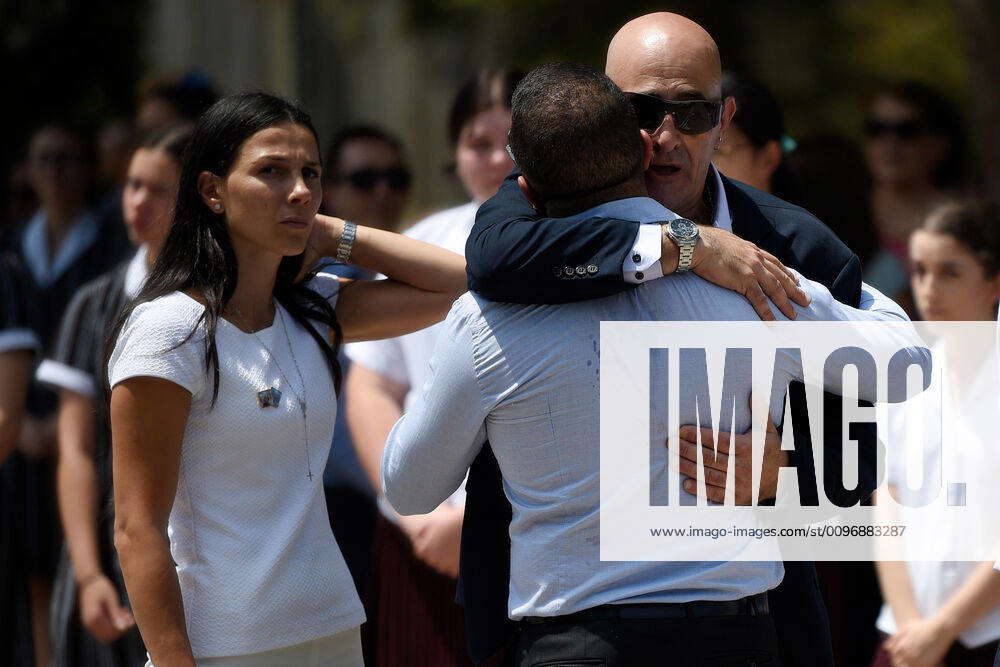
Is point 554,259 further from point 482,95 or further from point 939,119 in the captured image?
point 939,119

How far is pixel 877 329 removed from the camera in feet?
7.17

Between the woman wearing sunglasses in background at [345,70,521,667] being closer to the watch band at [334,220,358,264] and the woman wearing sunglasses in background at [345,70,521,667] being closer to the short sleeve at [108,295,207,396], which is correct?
the watch band at [334,220,358,264]

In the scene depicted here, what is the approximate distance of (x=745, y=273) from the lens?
6.98ft

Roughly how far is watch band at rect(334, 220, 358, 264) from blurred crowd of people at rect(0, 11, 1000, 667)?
392 mm

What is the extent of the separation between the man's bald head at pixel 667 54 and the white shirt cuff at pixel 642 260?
19.6 inches

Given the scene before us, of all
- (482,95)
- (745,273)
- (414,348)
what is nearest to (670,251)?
(745,273)

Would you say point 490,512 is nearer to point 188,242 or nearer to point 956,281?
point 188,242

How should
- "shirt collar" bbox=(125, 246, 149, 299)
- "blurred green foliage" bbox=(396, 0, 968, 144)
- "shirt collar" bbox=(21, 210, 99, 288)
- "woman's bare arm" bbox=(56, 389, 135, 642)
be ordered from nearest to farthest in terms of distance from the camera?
"shirt collar" bbox=(125, 246, 149, 299) < "woman's bare arm" bbox=(56, 389, 135, 642) < "shirt collar" bbox=(21, 210, 99, 288) < "blurred green foliage" bbox=(396, 0, 968, 144)

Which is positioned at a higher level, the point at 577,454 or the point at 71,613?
the point at 577,454

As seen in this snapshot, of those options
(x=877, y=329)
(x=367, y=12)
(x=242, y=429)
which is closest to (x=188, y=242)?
(x=242, y=429)

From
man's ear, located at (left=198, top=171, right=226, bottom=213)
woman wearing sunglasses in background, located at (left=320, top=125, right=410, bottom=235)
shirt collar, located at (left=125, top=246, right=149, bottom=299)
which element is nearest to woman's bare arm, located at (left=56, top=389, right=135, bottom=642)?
shirt collar, located at (left=125, top=246, right=149, bottom=299)

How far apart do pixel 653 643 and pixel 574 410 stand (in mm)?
370

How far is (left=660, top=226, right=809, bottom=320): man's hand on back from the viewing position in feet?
6.96

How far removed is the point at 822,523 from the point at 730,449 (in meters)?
0.45
